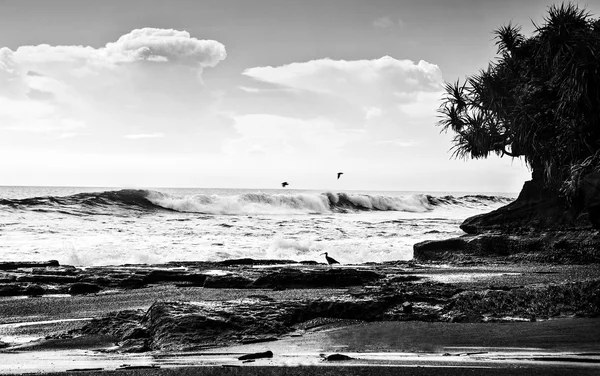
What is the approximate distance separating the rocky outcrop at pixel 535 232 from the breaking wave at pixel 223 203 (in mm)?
22735

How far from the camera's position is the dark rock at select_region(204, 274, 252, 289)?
9.60 m

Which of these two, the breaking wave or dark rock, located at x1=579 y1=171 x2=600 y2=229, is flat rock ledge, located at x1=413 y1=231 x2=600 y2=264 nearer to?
dark rock, located at x1=579 y1=171 x2=600 y2=229

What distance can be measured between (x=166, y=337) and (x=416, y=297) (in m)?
2.86

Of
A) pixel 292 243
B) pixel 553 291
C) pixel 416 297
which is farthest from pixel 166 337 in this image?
pixel 292 243

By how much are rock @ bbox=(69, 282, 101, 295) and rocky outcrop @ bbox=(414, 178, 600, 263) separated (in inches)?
381

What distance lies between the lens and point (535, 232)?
1678 centimetres

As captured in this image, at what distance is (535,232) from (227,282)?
10403 millimetres

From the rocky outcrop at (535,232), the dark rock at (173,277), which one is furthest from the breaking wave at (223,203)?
the dark rock at (173,277)

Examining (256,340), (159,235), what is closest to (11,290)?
(256,340)

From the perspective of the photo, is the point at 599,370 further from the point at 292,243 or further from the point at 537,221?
the point at 292,243

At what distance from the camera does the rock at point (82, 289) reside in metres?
9.72

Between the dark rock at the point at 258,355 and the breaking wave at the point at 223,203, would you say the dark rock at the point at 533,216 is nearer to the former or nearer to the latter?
the dark rock at the point at 258,355

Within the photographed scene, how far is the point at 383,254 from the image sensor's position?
19.1m

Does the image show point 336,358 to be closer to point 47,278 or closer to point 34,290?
point 34,290
